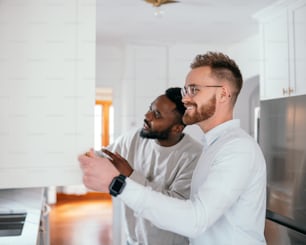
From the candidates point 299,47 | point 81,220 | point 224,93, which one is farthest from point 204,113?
point 81,220

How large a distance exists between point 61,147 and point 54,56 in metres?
0.25

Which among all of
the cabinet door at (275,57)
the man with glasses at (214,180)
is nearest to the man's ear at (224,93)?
the man with glasses at (214,180)

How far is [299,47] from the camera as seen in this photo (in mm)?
2410

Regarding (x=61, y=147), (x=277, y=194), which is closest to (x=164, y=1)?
(x=277, y=194)

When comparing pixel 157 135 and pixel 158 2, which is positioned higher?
pixel 158 2

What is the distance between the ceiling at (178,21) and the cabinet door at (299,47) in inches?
14.8

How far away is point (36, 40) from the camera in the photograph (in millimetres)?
920

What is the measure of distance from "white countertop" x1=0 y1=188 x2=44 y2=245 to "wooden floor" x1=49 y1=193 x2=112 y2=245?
76.4 inches

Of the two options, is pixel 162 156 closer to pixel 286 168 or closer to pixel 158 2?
pixel 286 168

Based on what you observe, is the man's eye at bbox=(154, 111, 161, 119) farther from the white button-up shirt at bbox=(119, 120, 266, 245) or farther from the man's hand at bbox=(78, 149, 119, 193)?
the man's hand at bbox=(78, 149, 119, 193)

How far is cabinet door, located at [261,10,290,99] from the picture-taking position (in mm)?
2573

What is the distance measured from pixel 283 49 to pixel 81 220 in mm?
3195

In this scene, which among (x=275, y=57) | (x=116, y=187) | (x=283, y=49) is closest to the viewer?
(x=116, y=187)

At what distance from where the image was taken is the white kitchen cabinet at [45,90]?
2.99 ft
